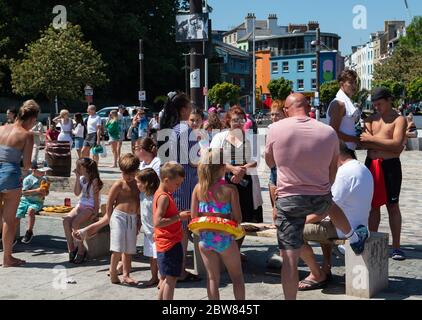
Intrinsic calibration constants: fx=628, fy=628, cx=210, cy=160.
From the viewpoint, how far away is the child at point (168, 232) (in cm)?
514

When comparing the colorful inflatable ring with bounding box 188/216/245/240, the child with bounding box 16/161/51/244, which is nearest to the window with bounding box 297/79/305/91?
the child with bounding box 16/161/51/244

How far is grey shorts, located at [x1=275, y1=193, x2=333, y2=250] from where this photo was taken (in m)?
4.88

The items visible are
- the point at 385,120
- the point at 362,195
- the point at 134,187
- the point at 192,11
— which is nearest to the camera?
the point at 362,195

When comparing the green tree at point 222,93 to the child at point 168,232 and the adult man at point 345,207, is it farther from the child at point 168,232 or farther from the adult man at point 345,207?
the child at point 168,232

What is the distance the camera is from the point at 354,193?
588 centimetres

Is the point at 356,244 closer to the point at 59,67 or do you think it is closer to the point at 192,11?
the point at 192,11

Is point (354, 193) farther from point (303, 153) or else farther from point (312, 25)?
point (312, 25)

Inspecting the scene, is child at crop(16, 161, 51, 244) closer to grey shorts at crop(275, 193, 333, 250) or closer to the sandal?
the sandal

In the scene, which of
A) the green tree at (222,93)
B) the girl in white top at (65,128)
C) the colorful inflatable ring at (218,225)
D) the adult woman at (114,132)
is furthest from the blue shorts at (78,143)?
the green tree at (222,93)

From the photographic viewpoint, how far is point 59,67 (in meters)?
37.1

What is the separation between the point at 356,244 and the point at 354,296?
0.49 metres

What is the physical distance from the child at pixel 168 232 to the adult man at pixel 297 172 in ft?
2.85
